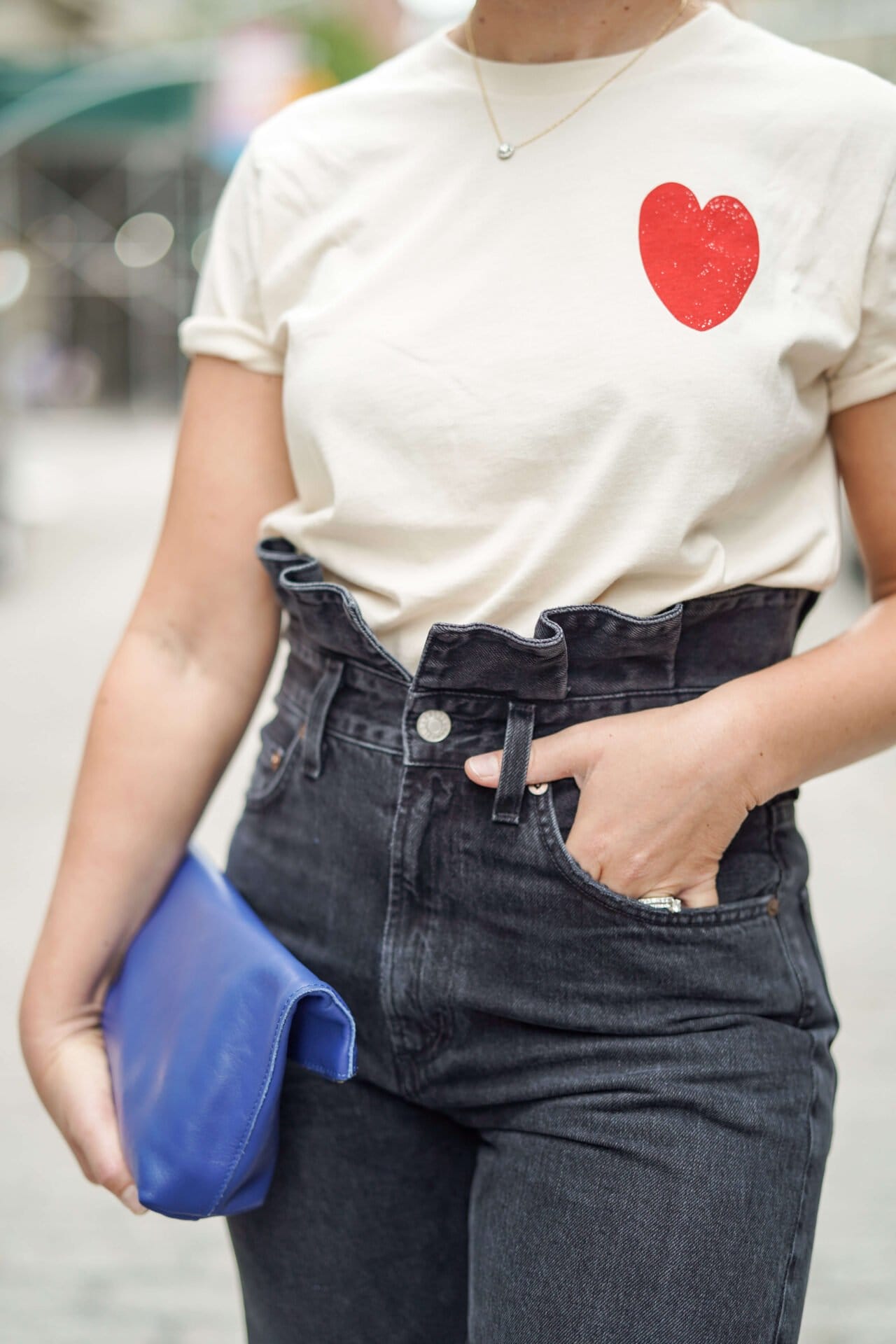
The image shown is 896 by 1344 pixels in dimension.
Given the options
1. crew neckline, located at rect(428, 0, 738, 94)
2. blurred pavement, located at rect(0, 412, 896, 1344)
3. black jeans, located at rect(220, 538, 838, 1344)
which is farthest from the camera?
blurred pavement, located at rect(0, 412, 896, 1344)

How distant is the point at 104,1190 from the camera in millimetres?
2811

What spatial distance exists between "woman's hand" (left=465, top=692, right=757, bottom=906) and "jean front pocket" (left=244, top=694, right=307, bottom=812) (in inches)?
8.4

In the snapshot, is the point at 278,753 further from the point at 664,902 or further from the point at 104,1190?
the point at 104,1190

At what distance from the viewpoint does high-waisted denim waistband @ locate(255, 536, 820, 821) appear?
3.40 feet

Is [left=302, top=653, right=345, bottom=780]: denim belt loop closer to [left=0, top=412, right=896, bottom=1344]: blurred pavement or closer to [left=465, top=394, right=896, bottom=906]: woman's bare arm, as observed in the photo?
[left=465, top=394, right=896, bottom=906]: woman's bare arm

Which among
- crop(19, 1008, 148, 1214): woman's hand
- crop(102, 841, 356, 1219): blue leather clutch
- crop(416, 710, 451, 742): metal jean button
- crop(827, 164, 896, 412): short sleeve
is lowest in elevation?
crop(19, 1008, 148, 1214): woman's hand

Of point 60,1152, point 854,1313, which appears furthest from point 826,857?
point 60,1152

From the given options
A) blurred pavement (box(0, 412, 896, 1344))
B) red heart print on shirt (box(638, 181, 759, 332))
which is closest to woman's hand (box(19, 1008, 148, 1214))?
red heart print on shirt (box(638, 181, 759, 332))

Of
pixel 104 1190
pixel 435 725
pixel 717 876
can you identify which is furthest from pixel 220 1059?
pixel 104 1190

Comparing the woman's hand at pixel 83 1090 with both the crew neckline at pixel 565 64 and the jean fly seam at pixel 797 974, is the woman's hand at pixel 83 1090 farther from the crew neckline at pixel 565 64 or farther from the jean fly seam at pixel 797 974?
the crew neckline at pixel 565 64

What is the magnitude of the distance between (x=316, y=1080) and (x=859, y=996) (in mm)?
2538

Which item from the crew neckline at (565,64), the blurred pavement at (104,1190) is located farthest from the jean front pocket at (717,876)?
the blurred pavement at (104,1190)

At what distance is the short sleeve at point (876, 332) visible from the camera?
104cm

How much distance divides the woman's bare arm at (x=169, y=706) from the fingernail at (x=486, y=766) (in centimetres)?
34
